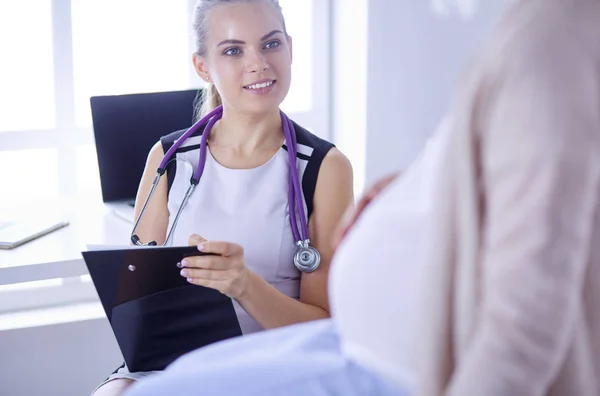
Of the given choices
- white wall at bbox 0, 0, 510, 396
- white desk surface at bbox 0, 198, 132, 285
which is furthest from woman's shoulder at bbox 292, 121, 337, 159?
white wall at bbox 0, 0, 510, 396

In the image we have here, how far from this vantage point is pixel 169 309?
150 centimetres

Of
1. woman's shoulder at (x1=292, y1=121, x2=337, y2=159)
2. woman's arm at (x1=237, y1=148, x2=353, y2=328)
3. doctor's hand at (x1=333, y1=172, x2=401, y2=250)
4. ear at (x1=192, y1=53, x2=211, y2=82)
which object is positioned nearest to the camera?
doctor's hand at (x1=333, y1=172, x2=401, y2=250)

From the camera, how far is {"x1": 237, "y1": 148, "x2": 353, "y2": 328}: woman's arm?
1546 millimetres

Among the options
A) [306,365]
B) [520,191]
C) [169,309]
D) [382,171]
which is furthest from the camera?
[382,171]

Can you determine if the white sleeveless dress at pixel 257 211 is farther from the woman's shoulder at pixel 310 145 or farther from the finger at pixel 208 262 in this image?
the finger at pixel 208 262

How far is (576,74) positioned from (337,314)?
34cm

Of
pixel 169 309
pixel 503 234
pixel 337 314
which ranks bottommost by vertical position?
pixel 169 309

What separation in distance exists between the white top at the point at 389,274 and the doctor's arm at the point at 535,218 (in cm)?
10

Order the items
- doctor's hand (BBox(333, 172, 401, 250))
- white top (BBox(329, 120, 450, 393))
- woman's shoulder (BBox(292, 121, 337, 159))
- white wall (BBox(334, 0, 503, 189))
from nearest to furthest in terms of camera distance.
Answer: white top (BBox(329, 120, 450, 393))
doctor's hand (BBox(333, 172, 401, 250))
woman's shoulder (BBox(292, 121, 337, 159))
white wall (BBox(334, 0, 503, 189))

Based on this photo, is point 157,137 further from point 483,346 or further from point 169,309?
point 483,346

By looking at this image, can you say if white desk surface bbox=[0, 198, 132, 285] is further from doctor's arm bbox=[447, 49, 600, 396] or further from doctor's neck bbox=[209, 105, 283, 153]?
doctor's arm bbox=[447, 49, 600, 396]

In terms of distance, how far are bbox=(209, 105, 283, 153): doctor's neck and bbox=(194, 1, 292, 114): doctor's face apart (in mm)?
25

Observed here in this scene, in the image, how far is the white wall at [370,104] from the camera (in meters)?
2.23

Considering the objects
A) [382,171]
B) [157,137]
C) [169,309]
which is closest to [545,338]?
[169,309]
